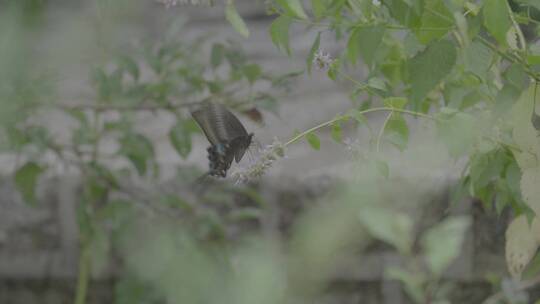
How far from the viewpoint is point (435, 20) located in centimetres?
74

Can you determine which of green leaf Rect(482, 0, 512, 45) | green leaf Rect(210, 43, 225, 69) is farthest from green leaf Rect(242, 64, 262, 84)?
green leaf Rect(482, 0, 512, 45)

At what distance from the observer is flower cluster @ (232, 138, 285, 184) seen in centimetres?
73

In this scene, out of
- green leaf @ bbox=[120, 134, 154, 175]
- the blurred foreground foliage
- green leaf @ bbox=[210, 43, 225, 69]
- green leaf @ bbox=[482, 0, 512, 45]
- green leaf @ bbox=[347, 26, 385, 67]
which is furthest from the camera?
green leaf @ bbox=[120, 134, 154, 175]

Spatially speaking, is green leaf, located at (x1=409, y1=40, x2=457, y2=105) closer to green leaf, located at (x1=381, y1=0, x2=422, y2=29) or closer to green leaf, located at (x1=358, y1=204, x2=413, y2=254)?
green leaf, located at (x1=381, y1=0, x2=422, y2=29)

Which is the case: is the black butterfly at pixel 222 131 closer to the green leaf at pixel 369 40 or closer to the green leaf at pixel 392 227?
the green leaf at pixel 369 40

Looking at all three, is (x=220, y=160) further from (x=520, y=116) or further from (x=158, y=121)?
(x=158, y=121)

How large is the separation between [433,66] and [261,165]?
6.9 inches

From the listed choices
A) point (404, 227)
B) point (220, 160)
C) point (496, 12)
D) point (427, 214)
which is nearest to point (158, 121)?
point (427, 214)

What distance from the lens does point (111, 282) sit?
2.12 metres

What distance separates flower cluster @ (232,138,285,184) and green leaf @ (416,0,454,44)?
0.16 meters

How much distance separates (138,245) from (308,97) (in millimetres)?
1083

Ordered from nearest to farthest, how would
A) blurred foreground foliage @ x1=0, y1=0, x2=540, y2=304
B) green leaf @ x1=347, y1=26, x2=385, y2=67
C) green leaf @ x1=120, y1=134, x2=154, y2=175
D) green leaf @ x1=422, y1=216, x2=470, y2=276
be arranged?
green leaf @ x1=347, y1=26, x2=385, y2=67, blurred foreground foliage @ x1=0, y1=0, x2=540, y2=304, green leaf @ x1=422, y1=216, x2=470, y2=276, green leaf @ x1=120, y1=134, x2=154, y2=175

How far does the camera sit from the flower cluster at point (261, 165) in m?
0.73

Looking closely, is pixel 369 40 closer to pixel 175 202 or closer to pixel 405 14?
pixel 405 14
